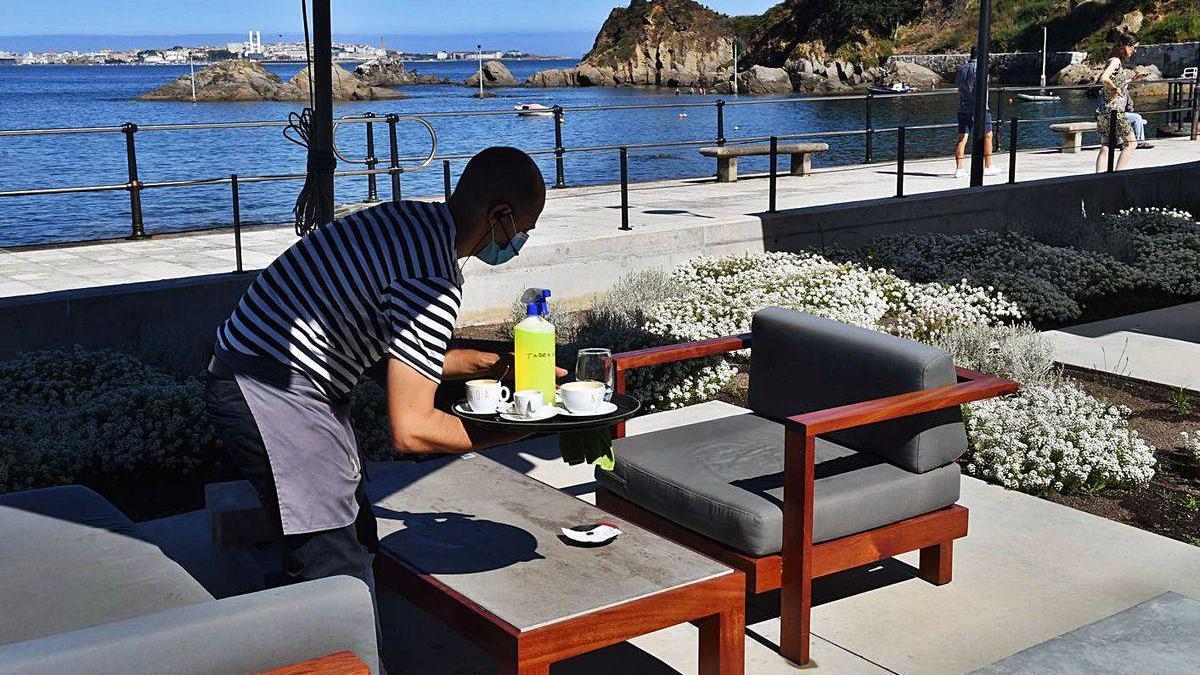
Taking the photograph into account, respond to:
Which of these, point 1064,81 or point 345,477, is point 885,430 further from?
point 1064,81

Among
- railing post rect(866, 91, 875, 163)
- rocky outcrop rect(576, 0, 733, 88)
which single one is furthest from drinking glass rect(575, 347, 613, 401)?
rocky outcrop rect(576, 0, 733, 88)

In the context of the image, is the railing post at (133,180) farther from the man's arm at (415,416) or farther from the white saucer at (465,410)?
the man's arm at (415,416)

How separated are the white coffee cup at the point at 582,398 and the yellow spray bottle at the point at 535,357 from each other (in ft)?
0.13

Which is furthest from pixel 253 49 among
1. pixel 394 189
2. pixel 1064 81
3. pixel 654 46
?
pixel 394 189

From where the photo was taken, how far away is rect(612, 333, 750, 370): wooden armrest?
491 centimetres

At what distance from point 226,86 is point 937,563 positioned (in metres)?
91.8

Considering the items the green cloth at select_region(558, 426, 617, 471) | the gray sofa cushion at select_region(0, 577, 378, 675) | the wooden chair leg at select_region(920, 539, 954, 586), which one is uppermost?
the green cloth at select_region(558, 426, 617, 471)

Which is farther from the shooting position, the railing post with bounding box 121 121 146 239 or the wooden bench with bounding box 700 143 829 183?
the wooden bench with bounding box 700 143 829 183

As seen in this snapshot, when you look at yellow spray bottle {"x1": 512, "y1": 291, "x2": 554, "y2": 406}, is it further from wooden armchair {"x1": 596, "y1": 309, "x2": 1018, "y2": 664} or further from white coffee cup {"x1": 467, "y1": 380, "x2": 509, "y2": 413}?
wooden armchair {"x1": 596, "y1": 309, "x2": 1018, "y2": 664}

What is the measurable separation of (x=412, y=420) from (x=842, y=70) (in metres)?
102

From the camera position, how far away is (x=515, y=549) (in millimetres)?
3619

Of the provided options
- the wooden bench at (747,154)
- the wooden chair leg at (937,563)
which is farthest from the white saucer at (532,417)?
the wooden bench at (747,154)

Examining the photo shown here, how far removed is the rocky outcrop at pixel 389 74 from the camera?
443 ft

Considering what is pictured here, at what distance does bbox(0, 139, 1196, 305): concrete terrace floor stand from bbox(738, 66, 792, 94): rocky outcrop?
272 feet
